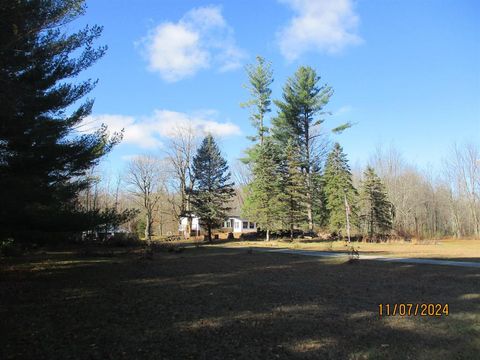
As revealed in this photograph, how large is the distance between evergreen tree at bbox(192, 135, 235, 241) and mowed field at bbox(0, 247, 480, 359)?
2465 centimetres

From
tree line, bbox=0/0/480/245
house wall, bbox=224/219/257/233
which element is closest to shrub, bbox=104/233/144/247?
tree line, bbox=0/0/480/245

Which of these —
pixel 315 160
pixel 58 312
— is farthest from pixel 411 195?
pixel 58 312

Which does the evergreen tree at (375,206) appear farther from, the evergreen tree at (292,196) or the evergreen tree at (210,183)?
the evergreen tree at (210,183)

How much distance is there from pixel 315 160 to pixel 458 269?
104 ft

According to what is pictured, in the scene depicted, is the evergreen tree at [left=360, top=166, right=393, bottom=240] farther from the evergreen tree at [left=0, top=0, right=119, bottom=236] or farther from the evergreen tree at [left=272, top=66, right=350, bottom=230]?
the evergreen tree at [left=0, top=0, right=119, bottom=236]

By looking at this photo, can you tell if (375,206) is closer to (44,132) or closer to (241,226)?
(241,226)

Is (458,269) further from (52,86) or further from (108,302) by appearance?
(52,86)

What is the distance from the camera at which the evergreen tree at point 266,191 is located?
35094 millimetres

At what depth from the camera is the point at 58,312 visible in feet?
23.9

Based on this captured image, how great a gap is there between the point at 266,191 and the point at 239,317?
2901cm
